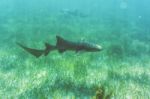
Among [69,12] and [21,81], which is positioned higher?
[21,81]

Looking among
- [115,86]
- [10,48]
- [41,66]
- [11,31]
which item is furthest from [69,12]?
[115,86]

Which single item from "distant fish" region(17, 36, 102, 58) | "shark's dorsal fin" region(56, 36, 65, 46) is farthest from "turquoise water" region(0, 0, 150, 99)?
"shark's dorsal fin" region(56, 36, 65, 46)

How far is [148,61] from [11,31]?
9436 millimetres

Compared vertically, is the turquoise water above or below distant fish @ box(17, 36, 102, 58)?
below

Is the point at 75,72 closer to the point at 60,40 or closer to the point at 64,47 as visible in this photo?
the point at 64,47

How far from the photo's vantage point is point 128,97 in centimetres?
990

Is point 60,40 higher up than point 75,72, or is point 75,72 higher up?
point 60,40

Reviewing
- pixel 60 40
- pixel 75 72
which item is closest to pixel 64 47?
pixel 60 40

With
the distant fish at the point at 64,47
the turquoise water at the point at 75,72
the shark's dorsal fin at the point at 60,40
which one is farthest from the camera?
the turquoise water at the point at 75,72

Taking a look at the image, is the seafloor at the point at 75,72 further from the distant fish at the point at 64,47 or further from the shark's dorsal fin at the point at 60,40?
the shark's dorsal fin at the point at 60,40

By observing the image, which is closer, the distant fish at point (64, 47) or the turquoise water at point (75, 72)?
the distant fish at point (64, 47)

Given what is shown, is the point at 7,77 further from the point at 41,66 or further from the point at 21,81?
the point at 41,66

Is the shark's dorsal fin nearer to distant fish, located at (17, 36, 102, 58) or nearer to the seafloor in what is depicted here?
distant fish, located at (17, 36, 102, 58)

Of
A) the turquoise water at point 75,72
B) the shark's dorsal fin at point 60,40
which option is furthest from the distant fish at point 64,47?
the turquoise water at point 75,72
